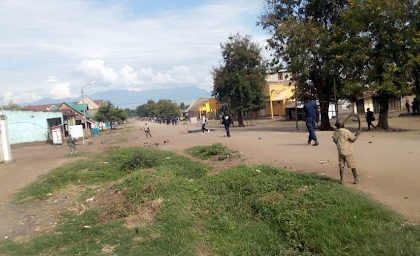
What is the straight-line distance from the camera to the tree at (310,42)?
91.8 feet

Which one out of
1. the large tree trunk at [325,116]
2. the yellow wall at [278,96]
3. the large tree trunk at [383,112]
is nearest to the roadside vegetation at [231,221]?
the large tree trunk at [383,112]

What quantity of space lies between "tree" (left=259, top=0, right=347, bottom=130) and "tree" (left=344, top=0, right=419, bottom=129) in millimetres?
1692

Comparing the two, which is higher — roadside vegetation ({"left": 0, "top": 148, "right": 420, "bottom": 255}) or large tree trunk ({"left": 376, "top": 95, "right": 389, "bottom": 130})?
large tree trunk ({"left": 376, "top": 95, "right": 389, "bottom": 130})

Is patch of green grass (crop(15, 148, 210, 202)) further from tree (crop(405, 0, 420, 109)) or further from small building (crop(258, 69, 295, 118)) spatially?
small building (crop(258, 69, 295, 118))

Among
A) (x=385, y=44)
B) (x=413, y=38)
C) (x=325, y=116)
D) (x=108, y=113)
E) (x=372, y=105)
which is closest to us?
(x=413, y=38)

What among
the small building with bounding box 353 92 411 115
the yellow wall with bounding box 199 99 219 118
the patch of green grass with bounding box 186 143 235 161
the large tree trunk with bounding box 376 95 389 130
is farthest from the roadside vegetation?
A: the yellow wall with bounding box 199 99 219 118

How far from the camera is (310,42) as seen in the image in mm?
28656

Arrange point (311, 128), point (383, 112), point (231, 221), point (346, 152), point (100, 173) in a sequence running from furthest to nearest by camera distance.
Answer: point (383, 112) → point (311, 128) → point (100, 173) → point (346, 152) → point (231, 221)

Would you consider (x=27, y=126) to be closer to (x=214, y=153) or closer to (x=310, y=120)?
(x=214, y=153)

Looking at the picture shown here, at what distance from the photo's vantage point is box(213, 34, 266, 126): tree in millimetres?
50094

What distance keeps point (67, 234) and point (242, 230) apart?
3539 millimetres

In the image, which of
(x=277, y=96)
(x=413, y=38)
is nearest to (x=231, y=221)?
(x=413, y=38)

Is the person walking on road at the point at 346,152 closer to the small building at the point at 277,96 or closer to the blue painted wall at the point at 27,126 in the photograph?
the blue painted wall at the point at 27,126

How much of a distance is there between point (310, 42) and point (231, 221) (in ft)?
71.6
